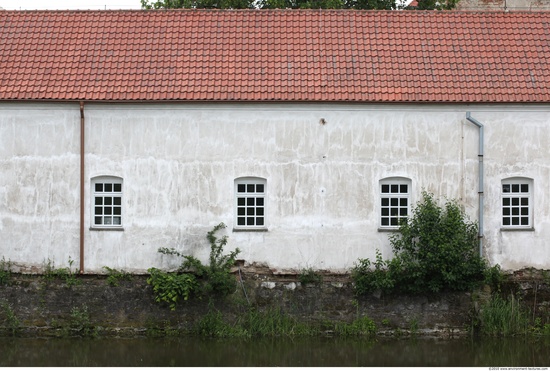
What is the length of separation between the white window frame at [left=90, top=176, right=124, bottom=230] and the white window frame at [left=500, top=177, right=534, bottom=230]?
9.43 meters

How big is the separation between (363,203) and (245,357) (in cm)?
539

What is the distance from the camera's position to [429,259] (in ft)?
74.9

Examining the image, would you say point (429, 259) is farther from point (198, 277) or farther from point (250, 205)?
point (198, 277)

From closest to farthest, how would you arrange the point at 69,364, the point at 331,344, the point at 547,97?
1. the point at 69,364
2. the point at 331,344
3. the point at 547,97

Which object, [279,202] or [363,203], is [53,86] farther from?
[363,203]

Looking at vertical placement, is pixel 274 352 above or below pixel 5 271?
below

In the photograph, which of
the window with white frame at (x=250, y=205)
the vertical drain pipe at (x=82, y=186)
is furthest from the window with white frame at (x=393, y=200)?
the vertical drain pipe at (x=82, y=186)

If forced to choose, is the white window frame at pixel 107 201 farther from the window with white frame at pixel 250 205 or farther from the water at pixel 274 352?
the water at pixel 274 352

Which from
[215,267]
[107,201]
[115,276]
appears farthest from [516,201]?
[107,201]

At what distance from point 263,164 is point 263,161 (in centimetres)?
7

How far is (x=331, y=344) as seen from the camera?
2227 centimetres

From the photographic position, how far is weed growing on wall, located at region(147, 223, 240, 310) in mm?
23078

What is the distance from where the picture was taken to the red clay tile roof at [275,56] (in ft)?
78.7

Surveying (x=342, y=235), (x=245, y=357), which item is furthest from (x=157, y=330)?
(x=342, y=235)
